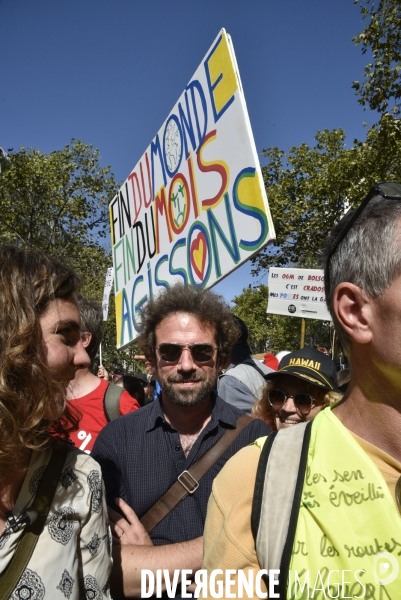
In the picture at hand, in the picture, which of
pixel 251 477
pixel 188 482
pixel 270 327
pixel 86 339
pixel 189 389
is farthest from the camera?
pixel 270 327

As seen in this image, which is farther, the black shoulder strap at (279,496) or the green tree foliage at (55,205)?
the green tree foliage at (55,205)

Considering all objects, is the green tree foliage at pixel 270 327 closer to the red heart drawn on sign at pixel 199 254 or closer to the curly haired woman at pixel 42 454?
the red heart drawn on sign at pixel 199 254

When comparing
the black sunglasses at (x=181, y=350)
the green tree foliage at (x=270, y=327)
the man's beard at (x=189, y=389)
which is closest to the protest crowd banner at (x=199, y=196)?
the black sunglasses at (x=181, y=350)

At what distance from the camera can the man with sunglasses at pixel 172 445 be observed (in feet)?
5.61

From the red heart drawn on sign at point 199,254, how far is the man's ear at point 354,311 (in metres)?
1.73

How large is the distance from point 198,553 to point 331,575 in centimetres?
83

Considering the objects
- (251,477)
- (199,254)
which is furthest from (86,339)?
(251,477)

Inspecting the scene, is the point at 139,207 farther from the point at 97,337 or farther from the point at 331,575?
the point at 331,575

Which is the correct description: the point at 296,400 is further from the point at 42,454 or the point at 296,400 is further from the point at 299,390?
the point at 42,454

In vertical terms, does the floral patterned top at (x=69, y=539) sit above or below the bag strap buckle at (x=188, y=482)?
above

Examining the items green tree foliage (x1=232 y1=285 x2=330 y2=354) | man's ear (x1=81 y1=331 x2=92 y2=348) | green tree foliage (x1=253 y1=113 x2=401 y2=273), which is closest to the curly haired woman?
man's ear (x1=81 y1=331 x2=92 y2=348)

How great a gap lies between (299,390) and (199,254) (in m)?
0.98

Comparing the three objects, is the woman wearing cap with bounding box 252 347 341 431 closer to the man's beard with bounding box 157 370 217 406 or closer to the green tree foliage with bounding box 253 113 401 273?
the man's beard with bounding box 157 370 217 406

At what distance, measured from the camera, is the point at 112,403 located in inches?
112
